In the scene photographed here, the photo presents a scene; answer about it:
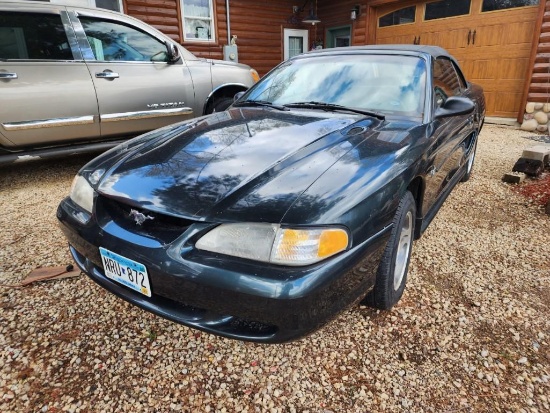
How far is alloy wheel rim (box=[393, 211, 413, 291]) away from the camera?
1.99 m

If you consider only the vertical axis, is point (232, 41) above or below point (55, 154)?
above

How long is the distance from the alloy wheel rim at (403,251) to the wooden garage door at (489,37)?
23.5 feet

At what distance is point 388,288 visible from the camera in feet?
5.89

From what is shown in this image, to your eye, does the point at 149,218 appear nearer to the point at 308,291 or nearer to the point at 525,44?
the point at 308,291

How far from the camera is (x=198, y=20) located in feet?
29.7

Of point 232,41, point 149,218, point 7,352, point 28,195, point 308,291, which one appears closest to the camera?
point 308,291

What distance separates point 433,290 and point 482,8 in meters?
7.75

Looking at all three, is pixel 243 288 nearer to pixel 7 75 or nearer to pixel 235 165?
pixel 235 165

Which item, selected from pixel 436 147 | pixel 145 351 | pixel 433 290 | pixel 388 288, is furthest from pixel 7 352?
pixel 436 147

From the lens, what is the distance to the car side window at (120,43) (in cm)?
405

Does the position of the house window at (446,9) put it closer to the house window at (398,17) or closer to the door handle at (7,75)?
the house window at (398,17)

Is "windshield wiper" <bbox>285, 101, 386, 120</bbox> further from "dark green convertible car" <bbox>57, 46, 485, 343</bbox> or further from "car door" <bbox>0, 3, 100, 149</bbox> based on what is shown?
Result: "car door" <bbox>0, 3, 100, 149</bbox>

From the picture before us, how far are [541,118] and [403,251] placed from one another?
7.04 metres

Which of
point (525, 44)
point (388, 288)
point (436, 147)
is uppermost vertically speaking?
point (525, 44)
